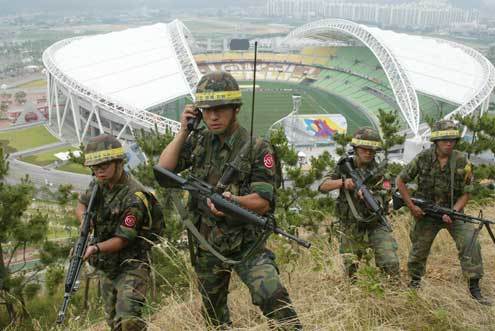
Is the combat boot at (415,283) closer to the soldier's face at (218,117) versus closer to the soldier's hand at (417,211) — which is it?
the soldier's hand at (417,211)

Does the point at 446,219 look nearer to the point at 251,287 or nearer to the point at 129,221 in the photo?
the point at 251,287

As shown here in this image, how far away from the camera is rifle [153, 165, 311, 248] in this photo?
9.35 feet

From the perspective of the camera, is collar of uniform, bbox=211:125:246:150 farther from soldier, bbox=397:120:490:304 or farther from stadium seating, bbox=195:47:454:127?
stadium seating, bbox=195:47:454:127

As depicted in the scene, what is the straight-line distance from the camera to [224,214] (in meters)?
2.92

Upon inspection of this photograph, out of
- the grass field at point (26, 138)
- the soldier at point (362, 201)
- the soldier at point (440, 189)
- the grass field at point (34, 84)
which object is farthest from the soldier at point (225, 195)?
the grass field at point (34, 84)

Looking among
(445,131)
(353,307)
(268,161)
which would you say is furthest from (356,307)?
(445,131)

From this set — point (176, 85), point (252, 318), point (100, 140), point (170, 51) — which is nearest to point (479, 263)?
point (252, 318)

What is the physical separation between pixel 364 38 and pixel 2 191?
121ft

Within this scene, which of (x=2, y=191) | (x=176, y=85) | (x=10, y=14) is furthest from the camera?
(x=10, y=14)

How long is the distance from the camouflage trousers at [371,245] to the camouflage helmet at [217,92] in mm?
1725

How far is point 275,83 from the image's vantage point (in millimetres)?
54531

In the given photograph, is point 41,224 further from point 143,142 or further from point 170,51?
point 170,51

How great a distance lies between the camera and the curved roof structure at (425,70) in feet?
106

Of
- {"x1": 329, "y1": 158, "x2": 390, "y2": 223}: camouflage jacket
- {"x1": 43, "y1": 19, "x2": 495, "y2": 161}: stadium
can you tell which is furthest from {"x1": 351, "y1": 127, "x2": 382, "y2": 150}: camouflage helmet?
{"x1": 43, "y1": 19, "x2": 495, "y2": 161}: stadium
